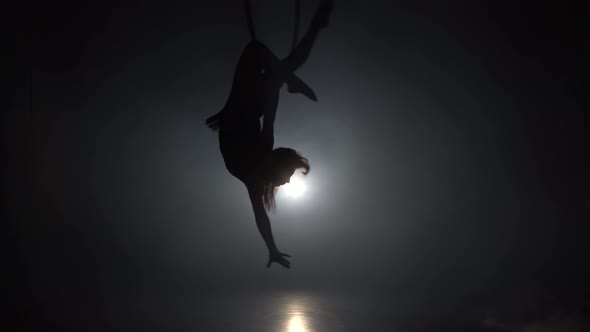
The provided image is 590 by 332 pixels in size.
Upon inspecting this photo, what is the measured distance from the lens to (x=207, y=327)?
5957 mm

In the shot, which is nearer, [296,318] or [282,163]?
[282,163]

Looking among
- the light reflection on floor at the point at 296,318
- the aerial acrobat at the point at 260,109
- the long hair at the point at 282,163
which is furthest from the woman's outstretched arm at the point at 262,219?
the light reflection on floor at the point at 296,318

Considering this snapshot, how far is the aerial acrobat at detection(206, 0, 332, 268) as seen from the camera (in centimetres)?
186

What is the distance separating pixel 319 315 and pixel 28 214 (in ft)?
39.3

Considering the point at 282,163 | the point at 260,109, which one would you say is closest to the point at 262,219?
the point at 282,163

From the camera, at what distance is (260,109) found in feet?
6.66

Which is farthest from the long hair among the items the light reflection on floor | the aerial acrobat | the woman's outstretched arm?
the light reflection on floor

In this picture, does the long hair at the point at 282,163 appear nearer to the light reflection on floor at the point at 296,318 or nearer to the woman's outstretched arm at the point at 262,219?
the woman's outstretched arm at the point at 262,219

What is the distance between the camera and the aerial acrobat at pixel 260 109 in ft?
6.12

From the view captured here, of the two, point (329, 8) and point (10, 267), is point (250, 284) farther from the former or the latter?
point (329, 8)

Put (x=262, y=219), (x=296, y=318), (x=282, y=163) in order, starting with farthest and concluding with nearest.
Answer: (x=296, y=318)
(x=262, y=219)
(x=282, y=163)

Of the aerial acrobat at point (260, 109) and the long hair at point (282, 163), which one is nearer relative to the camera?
the aerial acrobat at point (260, 109)

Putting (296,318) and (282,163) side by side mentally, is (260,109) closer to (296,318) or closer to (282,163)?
(282,163)

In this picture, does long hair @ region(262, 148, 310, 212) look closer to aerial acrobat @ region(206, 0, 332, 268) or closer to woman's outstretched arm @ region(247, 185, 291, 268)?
aerial acrobat @ region(206, 0, 332, 268)
